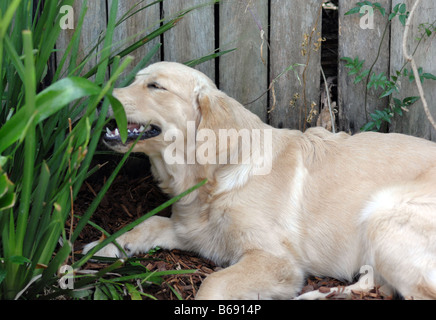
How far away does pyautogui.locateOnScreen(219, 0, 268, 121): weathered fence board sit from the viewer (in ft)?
13.2

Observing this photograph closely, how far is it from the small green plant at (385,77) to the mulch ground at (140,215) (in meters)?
1.39

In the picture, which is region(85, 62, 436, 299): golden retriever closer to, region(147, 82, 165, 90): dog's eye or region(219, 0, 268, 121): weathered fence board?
region(147, 82, 165, 90): dog's eye

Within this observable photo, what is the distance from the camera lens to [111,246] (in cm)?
340

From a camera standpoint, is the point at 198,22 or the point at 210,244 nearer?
Answer: the point at 210,244

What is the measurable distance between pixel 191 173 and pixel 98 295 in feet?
3.38

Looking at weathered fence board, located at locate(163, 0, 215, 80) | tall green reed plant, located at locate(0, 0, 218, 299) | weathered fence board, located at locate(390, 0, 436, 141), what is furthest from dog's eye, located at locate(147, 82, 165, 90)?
weathered fence board, located at locate(390, 0, 436, 141)

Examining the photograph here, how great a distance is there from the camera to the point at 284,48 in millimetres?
4102

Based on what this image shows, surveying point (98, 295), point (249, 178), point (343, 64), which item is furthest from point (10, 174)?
point (343, 64)

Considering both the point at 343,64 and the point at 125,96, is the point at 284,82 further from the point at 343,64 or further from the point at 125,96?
the point at 125,96

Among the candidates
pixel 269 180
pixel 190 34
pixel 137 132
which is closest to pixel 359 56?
pixel 190 34

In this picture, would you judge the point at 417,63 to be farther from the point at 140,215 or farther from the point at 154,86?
the point at 140,215

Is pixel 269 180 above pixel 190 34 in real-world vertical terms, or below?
below

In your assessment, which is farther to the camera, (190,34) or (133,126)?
(190,34)

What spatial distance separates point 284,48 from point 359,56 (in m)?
0.56
